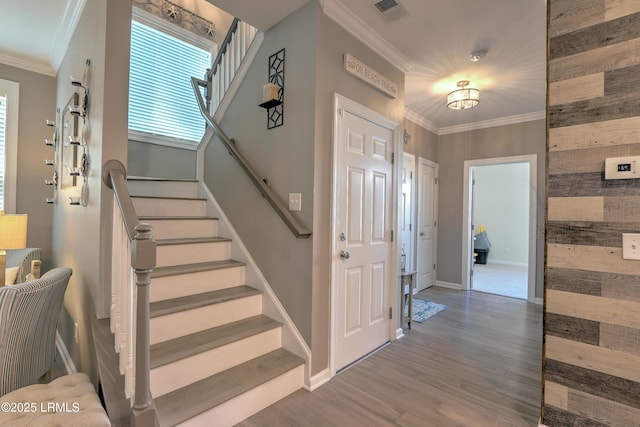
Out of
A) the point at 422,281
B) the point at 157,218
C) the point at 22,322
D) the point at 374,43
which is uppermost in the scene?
the point at 374,43

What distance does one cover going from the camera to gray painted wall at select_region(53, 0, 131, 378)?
1789 mm

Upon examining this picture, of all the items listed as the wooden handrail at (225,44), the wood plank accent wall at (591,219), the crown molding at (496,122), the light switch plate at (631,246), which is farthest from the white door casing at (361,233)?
the crown molding at (496,122)

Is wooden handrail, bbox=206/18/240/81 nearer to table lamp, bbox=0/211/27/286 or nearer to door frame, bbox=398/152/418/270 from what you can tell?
table lamp, bbox=0/211/27/286

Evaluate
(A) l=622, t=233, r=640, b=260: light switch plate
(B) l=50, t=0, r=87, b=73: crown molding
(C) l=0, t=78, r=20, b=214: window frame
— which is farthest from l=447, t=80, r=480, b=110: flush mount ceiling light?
(C) l=0, t=78, r=20, b=214: window frame

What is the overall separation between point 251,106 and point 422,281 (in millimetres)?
3906

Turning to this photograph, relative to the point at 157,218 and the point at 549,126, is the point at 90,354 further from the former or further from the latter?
the point at 549,126

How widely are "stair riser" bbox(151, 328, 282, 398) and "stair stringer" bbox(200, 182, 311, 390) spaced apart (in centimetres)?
10

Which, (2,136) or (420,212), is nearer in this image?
(2,136)

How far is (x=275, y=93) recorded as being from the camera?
2391 mm

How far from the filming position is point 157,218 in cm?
270

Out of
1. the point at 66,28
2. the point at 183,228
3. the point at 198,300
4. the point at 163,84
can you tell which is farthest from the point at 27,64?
the point at 198,300

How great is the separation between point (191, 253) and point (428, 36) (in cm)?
284

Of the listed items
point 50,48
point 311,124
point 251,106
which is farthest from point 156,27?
point 311,124

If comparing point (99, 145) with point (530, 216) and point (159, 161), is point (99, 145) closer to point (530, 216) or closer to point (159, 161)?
point (159, 161)
